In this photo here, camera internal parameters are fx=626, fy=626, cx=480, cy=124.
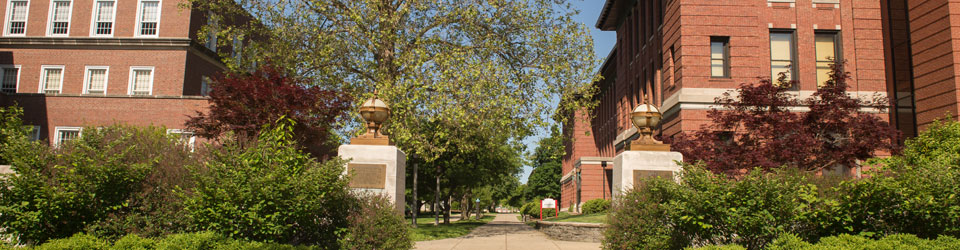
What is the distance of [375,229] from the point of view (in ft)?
33.6

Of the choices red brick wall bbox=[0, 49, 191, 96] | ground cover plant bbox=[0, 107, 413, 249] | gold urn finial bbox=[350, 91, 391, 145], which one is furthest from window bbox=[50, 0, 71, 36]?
gold urn finial bbox=[350, 91, 391, 145]

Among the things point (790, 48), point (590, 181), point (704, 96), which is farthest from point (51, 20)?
point (790, 48)

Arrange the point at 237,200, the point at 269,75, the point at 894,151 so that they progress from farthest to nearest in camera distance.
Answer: the point at 269,75 → the point at 894,151 → the point at 237,200

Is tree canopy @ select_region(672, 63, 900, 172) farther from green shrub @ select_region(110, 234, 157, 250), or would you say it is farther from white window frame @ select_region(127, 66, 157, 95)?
white window frame @ select_region(127, 66, 157, 95)

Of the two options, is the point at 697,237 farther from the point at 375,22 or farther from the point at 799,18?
the point at 799,18

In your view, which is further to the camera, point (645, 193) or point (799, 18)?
point (799, 18)

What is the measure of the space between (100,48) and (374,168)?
27.8 meters

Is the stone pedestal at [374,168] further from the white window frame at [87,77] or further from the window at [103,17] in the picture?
the window at [103,17]

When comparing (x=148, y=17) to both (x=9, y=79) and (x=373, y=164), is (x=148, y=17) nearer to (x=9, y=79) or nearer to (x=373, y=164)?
(x=9, y=79)

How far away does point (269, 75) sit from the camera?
19.7 meters

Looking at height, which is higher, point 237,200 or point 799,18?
point 799,18

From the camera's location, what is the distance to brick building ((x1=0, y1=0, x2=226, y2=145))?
32094 millimetres

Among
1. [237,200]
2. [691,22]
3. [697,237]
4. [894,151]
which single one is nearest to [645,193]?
[697,237]

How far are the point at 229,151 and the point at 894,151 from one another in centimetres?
1611
